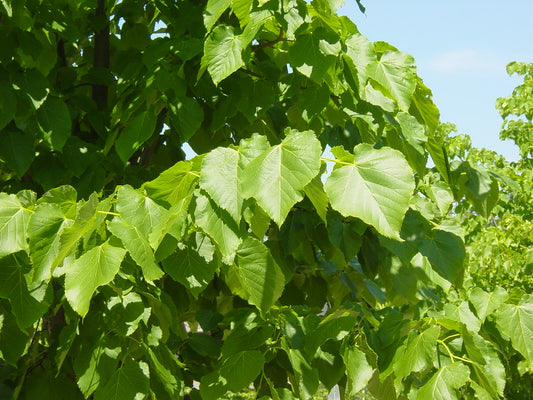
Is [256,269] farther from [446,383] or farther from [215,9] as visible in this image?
[215,9]

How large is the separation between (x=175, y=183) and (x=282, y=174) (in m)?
0.30

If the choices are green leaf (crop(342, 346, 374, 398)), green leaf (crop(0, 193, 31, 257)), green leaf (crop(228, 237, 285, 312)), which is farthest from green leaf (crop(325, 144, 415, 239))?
green leaf (crop(0, 193, 31, 257))

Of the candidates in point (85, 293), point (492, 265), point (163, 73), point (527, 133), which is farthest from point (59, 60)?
point (527, 133)

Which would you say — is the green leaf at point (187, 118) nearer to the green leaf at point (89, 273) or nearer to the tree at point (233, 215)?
the tree at point (233, 215)

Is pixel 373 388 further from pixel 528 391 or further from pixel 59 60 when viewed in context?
pixel 528 391

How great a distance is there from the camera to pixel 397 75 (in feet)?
5.98

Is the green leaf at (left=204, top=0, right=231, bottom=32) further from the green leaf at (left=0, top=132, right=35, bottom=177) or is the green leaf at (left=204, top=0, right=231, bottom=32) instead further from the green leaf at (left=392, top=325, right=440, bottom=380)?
the green leaf at (left=392, top=325, right=440, bottom=380)

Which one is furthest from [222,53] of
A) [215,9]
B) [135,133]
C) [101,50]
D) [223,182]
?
[101,50]

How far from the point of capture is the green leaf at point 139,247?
4.54 feet

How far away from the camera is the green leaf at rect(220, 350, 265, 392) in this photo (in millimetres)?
1772

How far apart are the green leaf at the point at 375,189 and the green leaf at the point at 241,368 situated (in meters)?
0.71

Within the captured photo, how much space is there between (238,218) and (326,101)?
751 mm

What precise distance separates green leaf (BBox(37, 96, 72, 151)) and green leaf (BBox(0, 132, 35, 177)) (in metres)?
0.09

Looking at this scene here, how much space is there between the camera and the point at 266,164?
128 cm
